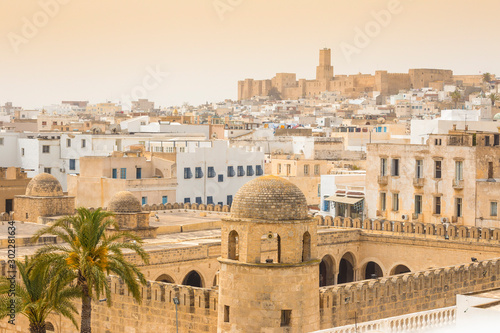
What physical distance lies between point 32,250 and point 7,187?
54.3 feet

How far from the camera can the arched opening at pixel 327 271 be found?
39906mm

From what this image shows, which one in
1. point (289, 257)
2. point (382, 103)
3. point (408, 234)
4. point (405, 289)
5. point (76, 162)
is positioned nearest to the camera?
point (289, 257)

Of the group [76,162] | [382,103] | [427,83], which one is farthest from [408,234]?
[427,83]

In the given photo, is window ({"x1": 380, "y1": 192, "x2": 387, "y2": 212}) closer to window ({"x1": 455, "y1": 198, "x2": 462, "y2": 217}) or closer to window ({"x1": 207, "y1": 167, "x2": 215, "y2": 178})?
window ({"x1": 455, "y1": 198, "x2": 462, "y2": 217})

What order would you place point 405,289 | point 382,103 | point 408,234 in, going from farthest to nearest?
point 382,103 < point 408,234 < point 405,289

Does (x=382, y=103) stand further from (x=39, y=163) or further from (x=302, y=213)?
(x=302, y=213)

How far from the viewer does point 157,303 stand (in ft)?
89.0

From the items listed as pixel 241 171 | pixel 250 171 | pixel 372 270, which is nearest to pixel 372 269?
pixel 372 270

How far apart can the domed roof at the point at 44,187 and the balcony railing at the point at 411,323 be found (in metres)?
21.6

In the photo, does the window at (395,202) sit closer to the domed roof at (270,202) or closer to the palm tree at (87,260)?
the domed roof at (270,202)

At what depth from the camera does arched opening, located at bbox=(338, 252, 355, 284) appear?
135ft

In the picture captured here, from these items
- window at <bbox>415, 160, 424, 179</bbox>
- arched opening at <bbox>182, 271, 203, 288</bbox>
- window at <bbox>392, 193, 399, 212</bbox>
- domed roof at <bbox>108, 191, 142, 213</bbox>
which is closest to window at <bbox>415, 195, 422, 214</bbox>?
window at <bbox>415, 160, 424, 179</bbox>

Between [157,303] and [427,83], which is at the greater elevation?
[427,83]

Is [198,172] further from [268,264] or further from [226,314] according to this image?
[268,264]
